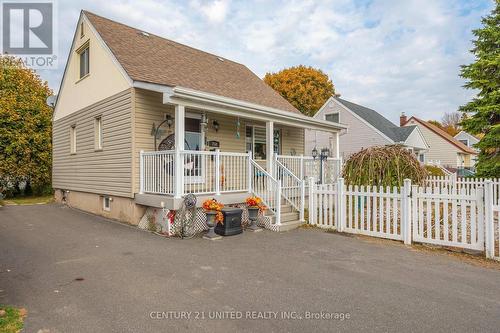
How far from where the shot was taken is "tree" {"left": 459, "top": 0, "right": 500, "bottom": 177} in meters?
14.1

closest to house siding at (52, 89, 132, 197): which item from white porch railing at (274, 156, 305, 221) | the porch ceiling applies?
the porch ceiling

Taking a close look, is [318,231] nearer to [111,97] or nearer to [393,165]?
[393,165]

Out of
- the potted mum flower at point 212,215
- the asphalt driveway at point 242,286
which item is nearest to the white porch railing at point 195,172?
the potted mum flower at point 212,215

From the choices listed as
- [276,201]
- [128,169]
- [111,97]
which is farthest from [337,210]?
[111,97]

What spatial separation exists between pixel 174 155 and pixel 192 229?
1865mm

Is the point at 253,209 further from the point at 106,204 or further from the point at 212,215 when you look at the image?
the point at 106,204

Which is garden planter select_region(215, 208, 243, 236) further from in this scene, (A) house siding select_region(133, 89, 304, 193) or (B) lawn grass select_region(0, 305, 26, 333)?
(B) lawn grass select_region(0, 305, 26, 333)

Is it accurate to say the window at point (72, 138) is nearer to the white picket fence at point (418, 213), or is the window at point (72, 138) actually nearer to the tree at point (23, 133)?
the tree at point (23, 133)

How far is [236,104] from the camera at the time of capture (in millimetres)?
8758

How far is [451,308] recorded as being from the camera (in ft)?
12.1

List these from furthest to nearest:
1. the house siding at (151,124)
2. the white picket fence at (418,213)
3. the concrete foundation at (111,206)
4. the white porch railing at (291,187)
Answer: the white porch railing at (291,187)
the concrete foundation at (111,206)
the house siding at (151,124)
the white picket fence at (418,213)

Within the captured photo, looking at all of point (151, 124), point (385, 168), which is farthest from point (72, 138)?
point (385, 168)

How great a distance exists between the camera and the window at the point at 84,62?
1147 centimetres

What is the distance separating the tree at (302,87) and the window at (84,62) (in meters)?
25.5
